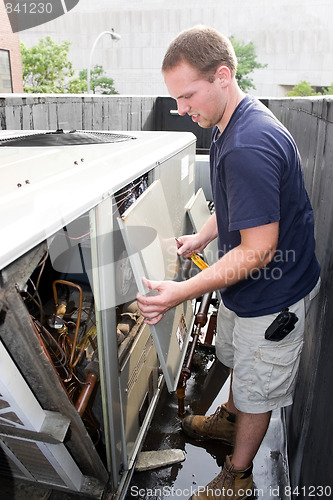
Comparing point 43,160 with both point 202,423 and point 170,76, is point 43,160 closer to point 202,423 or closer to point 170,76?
point 170,76

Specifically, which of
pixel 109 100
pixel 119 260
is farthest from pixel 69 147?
pixel 109 100

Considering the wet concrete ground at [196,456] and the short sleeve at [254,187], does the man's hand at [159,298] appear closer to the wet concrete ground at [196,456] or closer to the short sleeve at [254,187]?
the short sleeve at [254,187]

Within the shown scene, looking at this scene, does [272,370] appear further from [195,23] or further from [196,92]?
[195,23]

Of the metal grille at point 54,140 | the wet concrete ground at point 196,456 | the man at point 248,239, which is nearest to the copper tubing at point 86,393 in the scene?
the man at point 248,239

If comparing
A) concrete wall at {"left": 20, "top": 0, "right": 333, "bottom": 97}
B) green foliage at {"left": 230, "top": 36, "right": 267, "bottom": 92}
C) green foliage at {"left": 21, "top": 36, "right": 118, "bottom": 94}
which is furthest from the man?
concrete wall at {"left": 20, "top": 0, "right": 333, "bottom": 97}

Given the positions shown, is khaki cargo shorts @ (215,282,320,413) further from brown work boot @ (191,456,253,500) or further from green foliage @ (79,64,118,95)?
green foliage @ (79,64,118,95)

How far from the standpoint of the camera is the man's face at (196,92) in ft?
4.95

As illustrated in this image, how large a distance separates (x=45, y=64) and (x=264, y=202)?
85.3 feet

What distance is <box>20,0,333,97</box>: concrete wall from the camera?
42.3m

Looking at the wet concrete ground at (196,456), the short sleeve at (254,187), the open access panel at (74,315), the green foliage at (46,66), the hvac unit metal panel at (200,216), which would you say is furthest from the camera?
the green foliage at (46,66)

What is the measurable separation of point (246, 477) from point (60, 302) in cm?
142

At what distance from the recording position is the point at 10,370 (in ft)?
3.89

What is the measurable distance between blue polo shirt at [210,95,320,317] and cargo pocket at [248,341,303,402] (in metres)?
0.20

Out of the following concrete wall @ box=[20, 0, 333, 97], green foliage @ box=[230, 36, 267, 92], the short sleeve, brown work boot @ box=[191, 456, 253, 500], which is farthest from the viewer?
concrete wall @ box=[20, 0, 333, 97]
